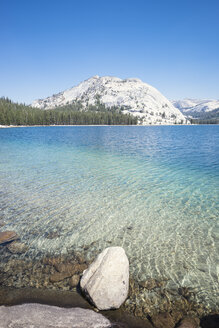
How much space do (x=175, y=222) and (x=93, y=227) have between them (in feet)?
16.5

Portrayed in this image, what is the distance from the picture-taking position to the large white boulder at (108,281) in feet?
19.4

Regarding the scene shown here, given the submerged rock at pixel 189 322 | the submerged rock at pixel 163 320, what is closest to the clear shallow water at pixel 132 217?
the submerged rock at pixel 189 322

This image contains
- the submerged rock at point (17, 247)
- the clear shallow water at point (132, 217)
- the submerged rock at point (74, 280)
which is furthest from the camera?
the submerged rock at point (17, 247)

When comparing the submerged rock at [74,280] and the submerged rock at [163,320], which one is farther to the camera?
the submerged rock at [74,280]

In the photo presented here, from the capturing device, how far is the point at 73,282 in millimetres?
7020

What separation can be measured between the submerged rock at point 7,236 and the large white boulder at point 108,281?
5.35 metres

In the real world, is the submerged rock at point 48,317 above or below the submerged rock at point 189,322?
above

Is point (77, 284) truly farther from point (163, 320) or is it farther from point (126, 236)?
point (126, 236)

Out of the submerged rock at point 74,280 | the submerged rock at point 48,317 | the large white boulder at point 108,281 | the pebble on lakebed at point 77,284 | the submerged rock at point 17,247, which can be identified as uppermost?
the large white boulder at point 108,281

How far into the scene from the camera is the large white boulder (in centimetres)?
592

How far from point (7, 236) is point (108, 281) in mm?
6704

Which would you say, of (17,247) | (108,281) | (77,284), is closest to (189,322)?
(108,281)

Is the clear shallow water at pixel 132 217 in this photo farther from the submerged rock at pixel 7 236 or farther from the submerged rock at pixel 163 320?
the submerged rock at pixel 163 320

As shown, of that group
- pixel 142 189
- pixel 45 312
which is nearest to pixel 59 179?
pixel 142 189
